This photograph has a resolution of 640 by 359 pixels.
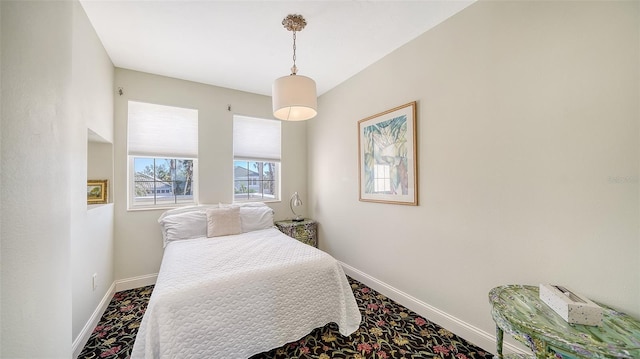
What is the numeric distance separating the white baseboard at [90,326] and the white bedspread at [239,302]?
72 centimetres

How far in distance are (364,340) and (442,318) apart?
2.36 ft

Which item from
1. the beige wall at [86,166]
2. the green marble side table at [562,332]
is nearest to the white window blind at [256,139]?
the beige wall at [86,166]

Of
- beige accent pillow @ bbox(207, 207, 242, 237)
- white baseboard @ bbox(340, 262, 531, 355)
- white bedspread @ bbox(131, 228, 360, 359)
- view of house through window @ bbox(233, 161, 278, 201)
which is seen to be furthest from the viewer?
view of house through window @ bbox(233, 161, 278, 201)

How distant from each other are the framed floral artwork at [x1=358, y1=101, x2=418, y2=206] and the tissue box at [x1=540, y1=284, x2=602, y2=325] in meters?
1.13

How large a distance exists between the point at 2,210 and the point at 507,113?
241 centimetres

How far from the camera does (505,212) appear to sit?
168 centimetres

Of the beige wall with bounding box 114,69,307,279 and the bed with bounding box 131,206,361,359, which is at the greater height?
the beige wall with bounding box 114,69,307,279

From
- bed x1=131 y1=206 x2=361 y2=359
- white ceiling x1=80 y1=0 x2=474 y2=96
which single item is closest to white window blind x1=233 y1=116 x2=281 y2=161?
white ceiling x1=80 y1=0 x2=474 y2=96

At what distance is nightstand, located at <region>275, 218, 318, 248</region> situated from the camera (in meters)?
3.43

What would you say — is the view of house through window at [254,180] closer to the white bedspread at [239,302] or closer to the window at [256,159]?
the window at [256,159]

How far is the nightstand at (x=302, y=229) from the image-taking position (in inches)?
135

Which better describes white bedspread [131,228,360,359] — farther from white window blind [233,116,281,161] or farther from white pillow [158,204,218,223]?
white window blind [233,116,281,161]

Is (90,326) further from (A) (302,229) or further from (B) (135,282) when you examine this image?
(A) (302,229)

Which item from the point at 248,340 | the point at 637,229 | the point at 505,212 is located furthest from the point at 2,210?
the point at 637,229
